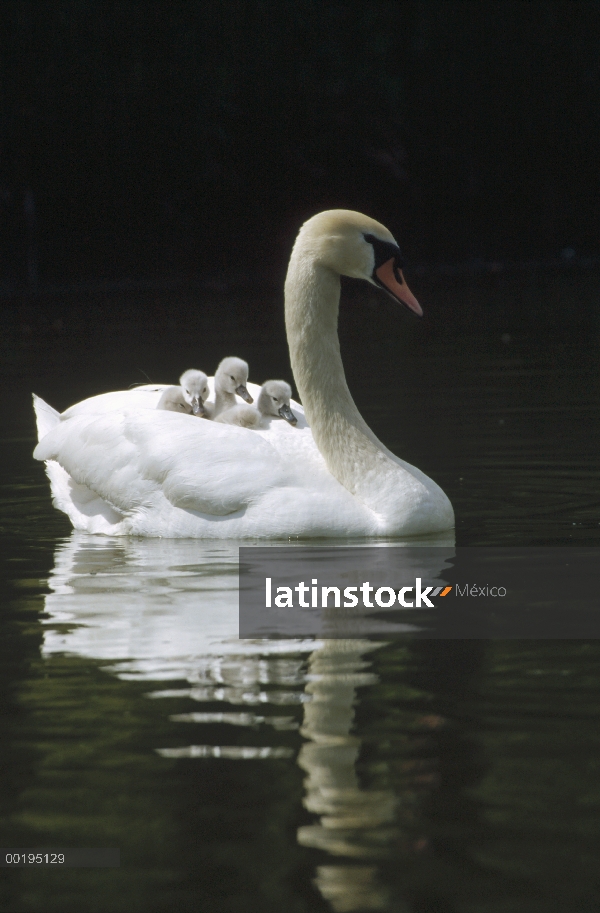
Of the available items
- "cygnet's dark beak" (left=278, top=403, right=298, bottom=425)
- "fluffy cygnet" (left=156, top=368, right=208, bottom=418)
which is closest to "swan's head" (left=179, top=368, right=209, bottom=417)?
"fluffy cygnet" (left=156, top=368, right=208, bottom=418)

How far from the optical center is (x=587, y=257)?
40.0 metres

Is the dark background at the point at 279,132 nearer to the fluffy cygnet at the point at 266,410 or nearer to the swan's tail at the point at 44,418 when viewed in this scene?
the swan's tail at the point at 44,418

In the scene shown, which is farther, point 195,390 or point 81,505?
point 195,390

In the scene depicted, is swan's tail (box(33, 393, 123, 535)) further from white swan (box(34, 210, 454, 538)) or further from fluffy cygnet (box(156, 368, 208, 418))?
fluffy cygnet (box(156, 368, 208, 418))

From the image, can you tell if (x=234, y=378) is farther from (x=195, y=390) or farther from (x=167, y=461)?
(x=167, y=461)

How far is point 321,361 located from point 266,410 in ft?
3.45

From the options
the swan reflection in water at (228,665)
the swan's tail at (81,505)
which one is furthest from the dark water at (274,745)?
the swan's tail at (81,505)

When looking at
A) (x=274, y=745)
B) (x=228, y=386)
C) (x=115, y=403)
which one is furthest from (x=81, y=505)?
(x=274, y=745)

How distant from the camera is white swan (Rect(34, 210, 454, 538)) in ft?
24.9

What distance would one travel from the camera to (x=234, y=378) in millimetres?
9211

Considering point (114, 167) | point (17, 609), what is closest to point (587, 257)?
point (114, 167)

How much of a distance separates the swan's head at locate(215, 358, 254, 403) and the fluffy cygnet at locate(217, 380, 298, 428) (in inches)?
5.7

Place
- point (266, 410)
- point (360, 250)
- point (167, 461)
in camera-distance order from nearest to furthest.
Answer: point (167, 461) < point (360, 250) < point (266, 410)

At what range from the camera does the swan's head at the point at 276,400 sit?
8.95 m
